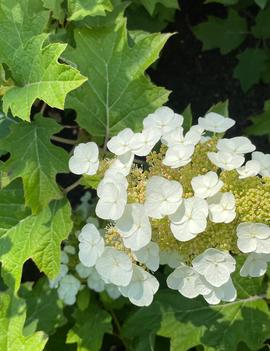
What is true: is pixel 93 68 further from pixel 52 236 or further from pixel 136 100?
pixel 52 236

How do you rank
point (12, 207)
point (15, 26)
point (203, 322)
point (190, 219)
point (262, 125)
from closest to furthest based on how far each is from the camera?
1. point (190, 219)
2. point (15, 26)
3. point (12, 207)
4. point (203, 322)
5. point (262, 125)

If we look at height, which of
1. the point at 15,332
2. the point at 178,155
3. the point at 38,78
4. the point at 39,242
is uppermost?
the point at 38,78

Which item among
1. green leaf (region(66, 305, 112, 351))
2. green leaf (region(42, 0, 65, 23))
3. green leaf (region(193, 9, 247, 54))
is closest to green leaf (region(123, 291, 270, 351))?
green leaf (region(66, 305, 112, 351))

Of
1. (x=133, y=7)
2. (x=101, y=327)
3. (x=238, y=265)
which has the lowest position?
(x=101, y=327)

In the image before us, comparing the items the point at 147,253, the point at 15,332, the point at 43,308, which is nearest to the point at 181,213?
the point at 147,253

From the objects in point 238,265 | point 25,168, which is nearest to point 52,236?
point 25,168

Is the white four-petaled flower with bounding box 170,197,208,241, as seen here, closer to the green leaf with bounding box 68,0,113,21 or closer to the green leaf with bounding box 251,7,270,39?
the green leaf with bounding box 68,0,113,21

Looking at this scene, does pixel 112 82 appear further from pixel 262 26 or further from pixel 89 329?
pixel 262 26
